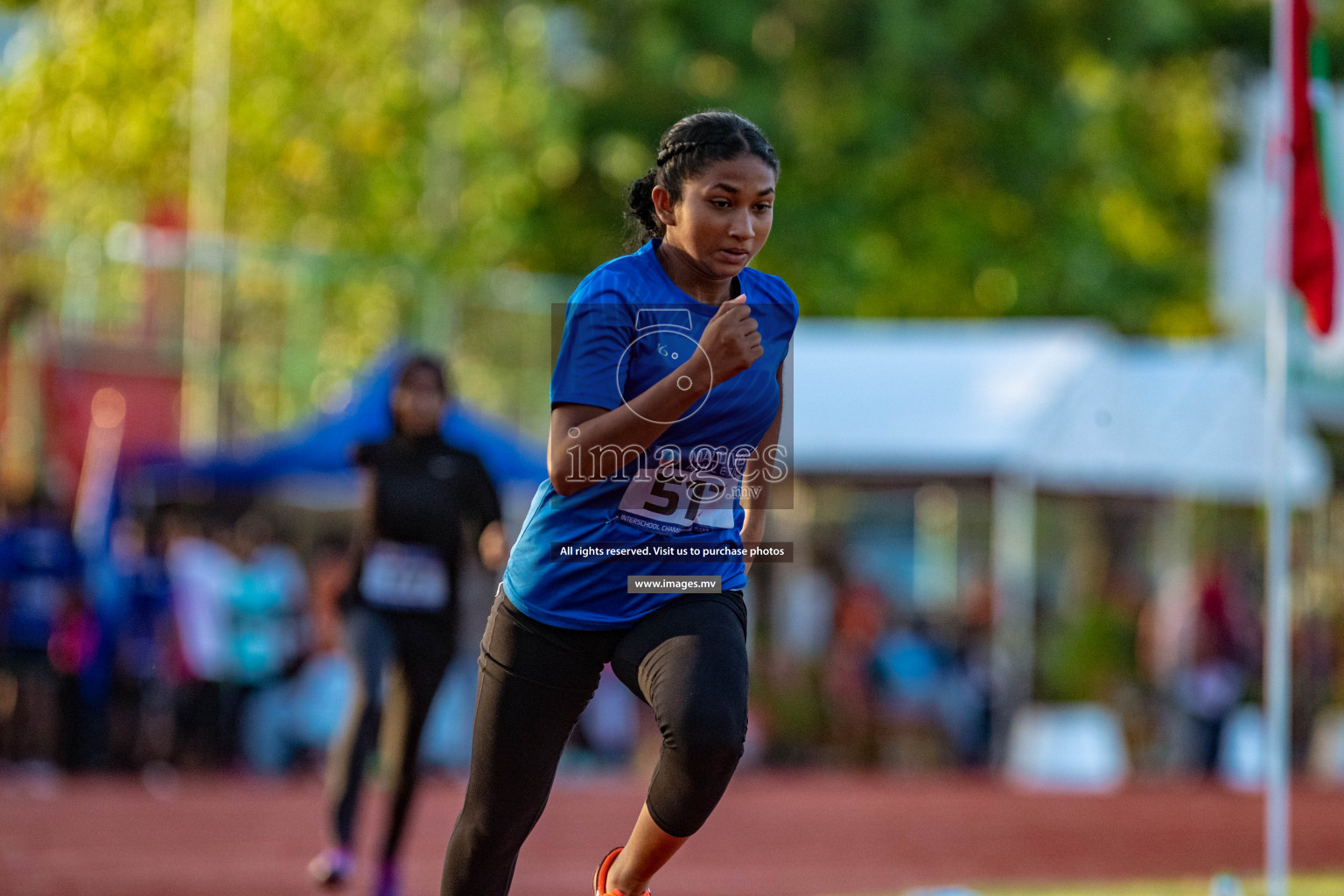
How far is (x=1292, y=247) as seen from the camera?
8867 mm

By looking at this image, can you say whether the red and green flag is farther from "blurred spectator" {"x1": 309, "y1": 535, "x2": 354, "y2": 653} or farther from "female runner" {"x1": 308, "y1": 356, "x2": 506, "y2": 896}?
"blurred spectator" {"x1": 309, "y1": 535, "x2": 354, "y2": 653}

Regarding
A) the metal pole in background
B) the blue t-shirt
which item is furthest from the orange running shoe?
the metal pole in background

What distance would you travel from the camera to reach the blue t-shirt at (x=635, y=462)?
4.42 m

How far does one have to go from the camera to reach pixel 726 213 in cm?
450

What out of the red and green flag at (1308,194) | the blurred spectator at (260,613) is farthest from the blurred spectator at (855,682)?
the red and green flag at (1308,194)

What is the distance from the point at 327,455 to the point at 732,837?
20.0ft

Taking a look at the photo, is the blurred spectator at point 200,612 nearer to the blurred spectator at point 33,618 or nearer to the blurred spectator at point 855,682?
the blurred spectator at point 33,618

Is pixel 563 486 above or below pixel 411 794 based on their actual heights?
above

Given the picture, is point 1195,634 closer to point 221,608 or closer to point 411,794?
point 221,608

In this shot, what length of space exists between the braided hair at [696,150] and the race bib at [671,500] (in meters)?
0.59

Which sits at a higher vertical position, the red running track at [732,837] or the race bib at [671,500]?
the race bib at [671,500]

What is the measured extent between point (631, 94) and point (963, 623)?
9505 millimetres

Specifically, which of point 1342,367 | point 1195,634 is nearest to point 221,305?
point 1195,634

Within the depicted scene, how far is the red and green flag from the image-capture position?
28.3 feet
